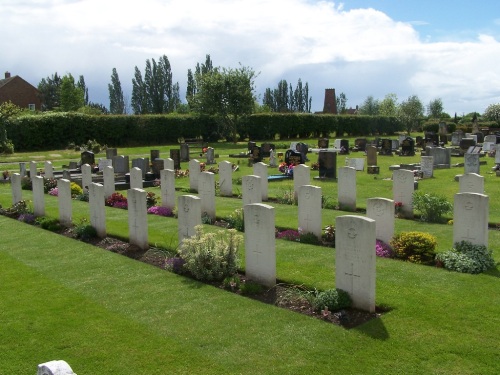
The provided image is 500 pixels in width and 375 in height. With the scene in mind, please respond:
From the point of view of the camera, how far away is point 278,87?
130 meters

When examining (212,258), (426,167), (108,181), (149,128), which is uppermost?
(149,128)

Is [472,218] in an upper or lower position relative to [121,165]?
lower

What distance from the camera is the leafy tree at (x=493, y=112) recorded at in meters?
76.9

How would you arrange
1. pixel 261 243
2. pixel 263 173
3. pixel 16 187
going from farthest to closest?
pixel 263 173 < pixel 16 187 < pixel 261 243

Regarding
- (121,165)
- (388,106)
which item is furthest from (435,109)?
(121,165)

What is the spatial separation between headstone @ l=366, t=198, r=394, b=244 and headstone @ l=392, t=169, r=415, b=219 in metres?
4.02

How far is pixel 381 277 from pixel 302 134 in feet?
183

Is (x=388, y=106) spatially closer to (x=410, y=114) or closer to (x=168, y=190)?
(x=410, y=114)

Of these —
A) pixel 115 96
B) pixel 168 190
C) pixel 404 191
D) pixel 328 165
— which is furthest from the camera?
pixel 115 96

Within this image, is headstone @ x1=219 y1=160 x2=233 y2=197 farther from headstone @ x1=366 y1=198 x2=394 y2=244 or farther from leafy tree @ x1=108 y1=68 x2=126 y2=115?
leafy tree @ x1=108 y1=68 x2=126 y2=115

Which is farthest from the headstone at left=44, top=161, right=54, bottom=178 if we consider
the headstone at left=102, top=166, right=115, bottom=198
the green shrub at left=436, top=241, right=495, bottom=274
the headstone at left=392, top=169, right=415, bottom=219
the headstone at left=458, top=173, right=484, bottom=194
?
the green shrub at left=436, top=241, right=495, bottom=274

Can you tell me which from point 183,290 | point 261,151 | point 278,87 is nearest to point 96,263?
point 183,290

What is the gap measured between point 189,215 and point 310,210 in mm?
3154

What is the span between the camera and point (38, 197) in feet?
54.6
